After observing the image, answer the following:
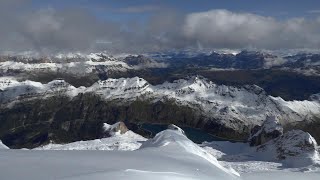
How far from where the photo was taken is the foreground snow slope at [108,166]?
17.0 m

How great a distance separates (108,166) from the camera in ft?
62.3

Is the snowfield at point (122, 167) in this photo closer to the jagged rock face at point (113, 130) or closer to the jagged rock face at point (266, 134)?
the jagged rock face at point (266, 134)

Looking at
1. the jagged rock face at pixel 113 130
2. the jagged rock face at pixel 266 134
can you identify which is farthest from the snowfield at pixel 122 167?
the jagged rock face at pixel 113 130

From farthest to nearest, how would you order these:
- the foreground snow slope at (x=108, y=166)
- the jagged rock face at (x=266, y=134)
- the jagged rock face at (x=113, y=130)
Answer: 1. the jagged rock face at (x=113, y=130)
2. the jagged rock face at (x=266, y=134)
3. the foreground snow slope at (x=108, y=166)

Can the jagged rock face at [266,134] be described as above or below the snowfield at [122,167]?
below

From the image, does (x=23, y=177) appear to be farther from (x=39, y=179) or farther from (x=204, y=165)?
(x=204, y=165)

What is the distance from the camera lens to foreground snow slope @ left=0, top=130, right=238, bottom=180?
1700 cm

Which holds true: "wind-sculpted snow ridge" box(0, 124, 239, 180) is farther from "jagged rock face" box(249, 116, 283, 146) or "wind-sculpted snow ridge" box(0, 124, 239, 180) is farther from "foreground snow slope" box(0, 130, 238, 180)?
"jagged rock face" box(249, 116, 283, 146)

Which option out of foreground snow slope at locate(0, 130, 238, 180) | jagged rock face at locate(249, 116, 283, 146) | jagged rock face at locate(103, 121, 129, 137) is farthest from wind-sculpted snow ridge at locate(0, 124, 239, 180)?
jagged rock face at locate(103, 121, 129, 137)

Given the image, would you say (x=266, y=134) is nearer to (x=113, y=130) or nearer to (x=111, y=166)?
(x=113, y=130)

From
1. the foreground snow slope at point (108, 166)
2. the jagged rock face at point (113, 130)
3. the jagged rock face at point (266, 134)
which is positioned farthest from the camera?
the jagged rock face at point (113, 130)

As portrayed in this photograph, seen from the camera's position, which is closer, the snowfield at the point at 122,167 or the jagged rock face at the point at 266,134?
the snowfield at the point at 122,167

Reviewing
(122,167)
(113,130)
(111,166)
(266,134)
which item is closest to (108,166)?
(111,166)

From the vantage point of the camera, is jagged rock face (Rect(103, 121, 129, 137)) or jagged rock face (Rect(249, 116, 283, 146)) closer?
jagged rock face (Rect(249, 116, 283, 146))
